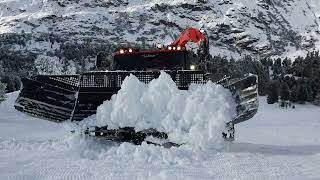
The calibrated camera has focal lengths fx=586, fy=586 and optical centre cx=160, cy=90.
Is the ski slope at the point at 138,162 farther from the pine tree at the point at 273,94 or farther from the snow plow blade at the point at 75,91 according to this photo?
the pine tree at the point at 273,94

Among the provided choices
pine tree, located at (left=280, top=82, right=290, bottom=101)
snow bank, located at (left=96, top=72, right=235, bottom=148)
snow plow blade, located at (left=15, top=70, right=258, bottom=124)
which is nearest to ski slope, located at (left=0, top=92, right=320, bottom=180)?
snow bank, located at (left=96, top=72, right=235, bottom=148)

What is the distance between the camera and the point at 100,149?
10.5 meters

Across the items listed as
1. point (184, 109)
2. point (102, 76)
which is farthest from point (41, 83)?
point (184, 109)

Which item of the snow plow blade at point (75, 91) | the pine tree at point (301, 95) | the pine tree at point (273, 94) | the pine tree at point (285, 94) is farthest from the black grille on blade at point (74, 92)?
the pine tree at point (301, 95)

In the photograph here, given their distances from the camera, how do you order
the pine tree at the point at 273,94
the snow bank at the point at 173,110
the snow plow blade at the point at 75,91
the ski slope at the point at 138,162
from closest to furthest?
the ski slope at the point at 138,162 < the snow bank at the point at 173,110 < the snow plow blade at the point at 75,91 < the pine tree at the point at 273,94

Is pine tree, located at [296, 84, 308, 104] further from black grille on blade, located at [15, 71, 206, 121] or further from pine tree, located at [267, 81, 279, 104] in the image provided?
black grille on blade, located at [15, 71, 206, 121]

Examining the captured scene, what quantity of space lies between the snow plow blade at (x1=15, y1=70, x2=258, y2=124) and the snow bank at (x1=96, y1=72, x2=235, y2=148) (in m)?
0.85

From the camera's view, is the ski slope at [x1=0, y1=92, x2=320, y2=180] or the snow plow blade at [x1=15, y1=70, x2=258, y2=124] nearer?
the ski slope at [x1=0, y1=92, x2=320, y2=180]

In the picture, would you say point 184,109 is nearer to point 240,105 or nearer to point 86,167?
point 240,105

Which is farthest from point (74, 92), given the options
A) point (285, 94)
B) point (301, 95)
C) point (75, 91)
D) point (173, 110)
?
point (301, 95)

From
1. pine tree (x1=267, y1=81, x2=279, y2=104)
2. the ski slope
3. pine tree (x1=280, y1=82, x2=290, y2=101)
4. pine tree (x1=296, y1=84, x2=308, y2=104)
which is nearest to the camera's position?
the ski slope

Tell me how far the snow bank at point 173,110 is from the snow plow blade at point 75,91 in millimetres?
853

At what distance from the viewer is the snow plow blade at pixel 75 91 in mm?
11594

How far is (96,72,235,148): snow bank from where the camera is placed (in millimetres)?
10086
